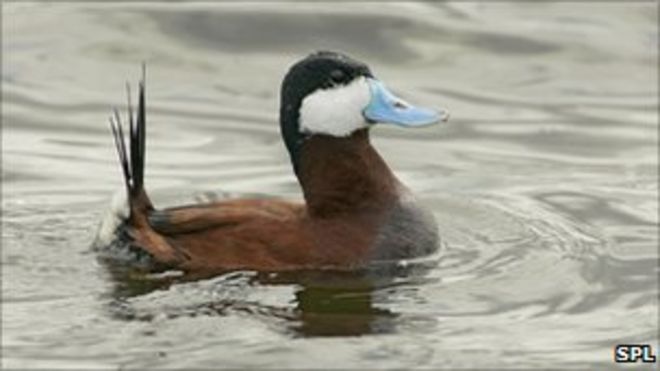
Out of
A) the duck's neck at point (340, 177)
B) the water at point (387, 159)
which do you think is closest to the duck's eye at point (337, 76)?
the duck's neck at point (340, 177)

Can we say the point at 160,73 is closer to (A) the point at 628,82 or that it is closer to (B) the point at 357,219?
(A) the point at 628,82

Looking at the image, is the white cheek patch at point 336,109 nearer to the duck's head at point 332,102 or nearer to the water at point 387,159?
the duck's head at point 332,102

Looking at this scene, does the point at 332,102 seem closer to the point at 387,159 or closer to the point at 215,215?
the point at 215,215

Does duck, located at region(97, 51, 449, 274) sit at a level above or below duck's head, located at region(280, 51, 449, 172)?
below

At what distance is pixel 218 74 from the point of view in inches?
553

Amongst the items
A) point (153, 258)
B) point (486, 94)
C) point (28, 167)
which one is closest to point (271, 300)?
point (153, 258)

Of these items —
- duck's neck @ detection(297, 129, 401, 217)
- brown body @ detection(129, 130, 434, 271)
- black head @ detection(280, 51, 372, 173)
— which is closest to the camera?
brown body @ detection(129, 130, 434, 271)

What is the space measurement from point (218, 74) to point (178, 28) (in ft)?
2.46

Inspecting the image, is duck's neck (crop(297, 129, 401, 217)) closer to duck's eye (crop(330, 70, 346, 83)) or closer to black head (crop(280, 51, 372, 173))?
black head (crop(280, 51, 372, 173))

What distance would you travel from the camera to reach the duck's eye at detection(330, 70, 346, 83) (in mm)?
9688

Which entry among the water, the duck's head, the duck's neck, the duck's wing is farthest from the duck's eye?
the water

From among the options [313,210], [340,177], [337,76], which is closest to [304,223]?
[313,210]

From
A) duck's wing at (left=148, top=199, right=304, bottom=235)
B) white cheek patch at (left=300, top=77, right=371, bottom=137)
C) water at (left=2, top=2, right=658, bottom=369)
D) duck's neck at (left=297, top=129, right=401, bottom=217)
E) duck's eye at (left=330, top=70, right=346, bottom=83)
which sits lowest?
water at (left=2, top=2, right=658, bottom=369)

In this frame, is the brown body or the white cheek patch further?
the white cheek patch
